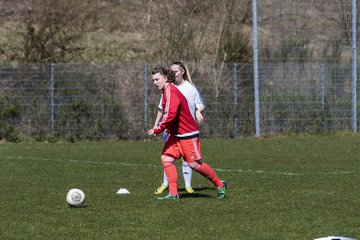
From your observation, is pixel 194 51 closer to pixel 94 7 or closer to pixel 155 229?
pixel 94 7

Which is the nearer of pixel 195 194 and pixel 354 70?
pixel 195 194

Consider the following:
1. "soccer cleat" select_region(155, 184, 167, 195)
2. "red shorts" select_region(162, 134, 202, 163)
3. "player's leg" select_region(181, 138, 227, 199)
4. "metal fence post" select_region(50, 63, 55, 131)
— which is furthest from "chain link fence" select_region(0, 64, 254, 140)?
"player's leg" select_region(181, 138, 227, 199)

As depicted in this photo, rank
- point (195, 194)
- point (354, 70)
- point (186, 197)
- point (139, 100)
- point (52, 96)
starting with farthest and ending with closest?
1. point (354, 70)
2. point (139, 100)
3. point (52, 96)
4. point (195, 194)
5. point (186, 197)

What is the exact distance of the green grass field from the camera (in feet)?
28.3

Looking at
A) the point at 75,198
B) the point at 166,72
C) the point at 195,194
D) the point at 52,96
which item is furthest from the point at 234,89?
the point at 75,198

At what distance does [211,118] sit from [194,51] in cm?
363

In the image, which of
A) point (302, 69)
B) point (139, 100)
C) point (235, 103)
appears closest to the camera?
point (139, 100)

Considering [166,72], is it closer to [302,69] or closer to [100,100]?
[100,100]

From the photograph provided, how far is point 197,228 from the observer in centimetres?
872

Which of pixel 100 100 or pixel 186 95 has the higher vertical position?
pixel 100 100

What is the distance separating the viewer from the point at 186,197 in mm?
11633

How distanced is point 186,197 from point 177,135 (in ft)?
2.74

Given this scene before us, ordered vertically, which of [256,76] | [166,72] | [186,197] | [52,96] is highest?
[256,76]

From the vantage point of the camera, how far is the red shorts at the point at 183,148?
11.3 m
